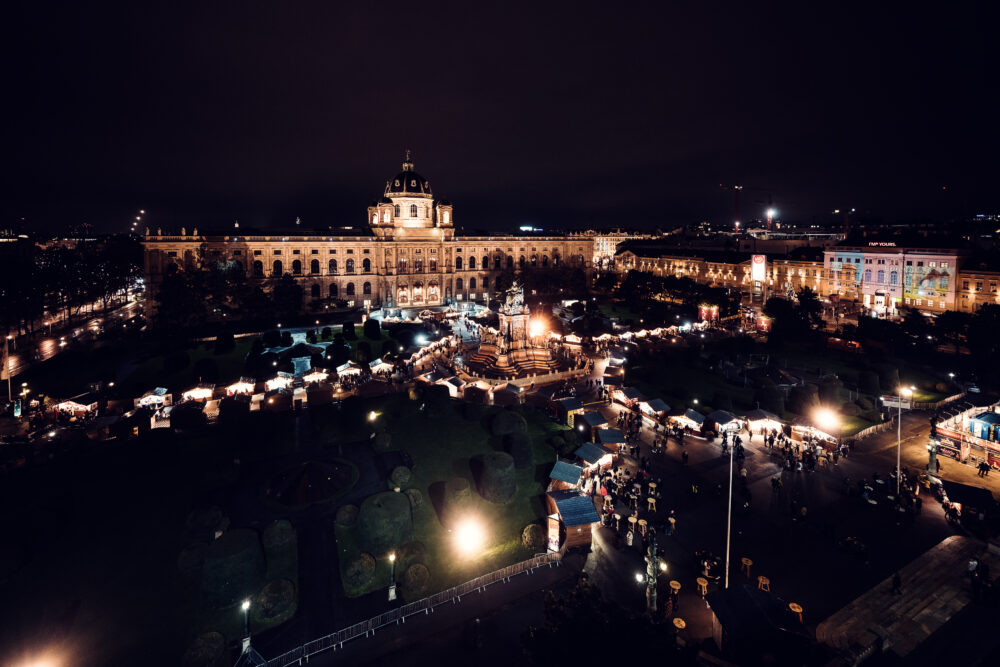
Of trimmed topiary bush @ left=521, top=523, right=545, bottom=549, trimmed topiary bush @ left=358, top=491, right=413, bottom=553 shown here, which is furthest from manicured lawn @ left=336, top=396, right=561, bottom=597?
trimmed topiary bush @ left=358, top=491, right=413, bottom=553

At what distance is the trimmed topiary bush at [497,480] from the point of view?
69.1 ft

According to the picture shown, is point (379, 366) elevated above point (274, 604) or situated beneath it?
elevated above

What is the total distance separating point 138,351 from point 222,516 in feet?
103

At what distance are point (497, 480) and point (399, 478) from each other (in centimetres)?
424

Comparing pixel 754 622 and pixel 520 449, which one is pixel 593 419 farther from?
pixel 754 622

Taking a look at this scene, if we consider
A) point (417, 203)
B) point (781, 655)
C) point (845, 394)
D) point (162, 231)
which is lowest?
point (781, 655)

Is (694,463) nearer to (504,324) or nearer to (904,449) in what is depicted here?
(904,449)

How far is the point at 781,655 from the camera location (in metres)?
12.3

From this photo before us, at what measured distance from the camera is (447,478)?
22.7m

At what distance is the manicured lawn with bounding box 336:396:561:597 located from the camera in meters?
18.0

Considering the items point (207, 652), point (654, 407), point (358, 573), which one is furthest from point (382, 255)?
point (207, 652)

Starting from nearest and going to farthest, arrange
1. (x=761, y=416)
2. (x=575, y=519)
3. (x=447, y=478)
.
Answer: (x=575, y=519) → (x=447, y=478) → (x=761, y=416)

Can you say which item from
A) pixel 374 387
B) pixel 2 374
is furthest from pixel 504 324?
pixel 2 374

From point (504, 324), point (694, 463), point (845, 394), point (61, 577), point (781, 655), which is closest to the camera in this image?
point (781, 655)
